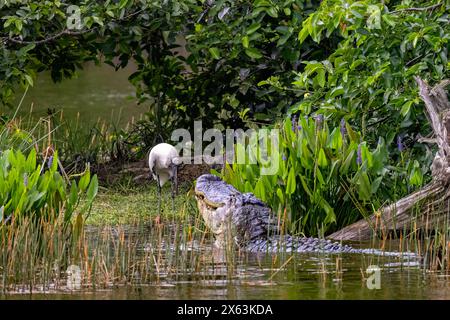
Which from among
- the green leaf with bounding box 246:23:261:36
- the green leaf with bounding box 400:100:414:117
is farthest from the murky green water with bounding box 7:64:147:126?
the green leaf with bounding box 400:100:414:117

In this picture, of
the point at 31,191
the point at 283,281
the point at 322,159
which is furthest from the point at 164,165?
the point at 283,281

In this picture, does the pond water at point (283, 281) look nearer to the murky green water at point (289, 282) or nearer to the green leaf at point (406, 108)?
the murky green water at point (289, 282)

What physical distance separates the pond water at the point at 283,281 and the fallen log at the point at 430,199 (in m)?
0.53

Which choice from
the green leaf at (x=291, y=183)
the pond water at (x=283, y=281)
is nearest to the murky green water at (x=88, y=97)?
the green leaf at (x=291, y=183)

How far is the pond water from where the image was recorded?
233 inches

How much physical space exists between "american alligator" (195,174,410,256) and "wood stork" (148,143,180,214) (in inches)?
66.2

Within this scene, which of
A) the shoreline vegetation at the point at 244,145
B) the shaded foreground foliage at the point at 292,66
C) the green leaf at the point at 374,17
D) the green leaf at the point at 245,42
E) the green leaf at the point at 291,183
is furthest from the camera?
the green leaf at the point at 245,42

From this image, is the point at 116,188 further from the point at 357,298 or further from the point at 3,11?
the point at 357,298

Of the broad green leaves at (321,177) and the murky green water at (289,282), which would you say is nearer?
the murky green water at (289,282)

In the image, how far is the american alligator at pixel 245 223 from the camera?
7.24 meters

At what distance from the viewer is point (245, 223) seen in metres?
7.64

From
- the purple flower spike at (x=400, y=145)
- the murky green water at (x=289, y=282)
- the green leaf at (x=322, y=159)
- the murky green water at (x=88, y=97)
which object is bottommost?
the murky green water at (x=289, y=282)

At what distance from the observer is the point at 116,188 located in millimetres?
10172
